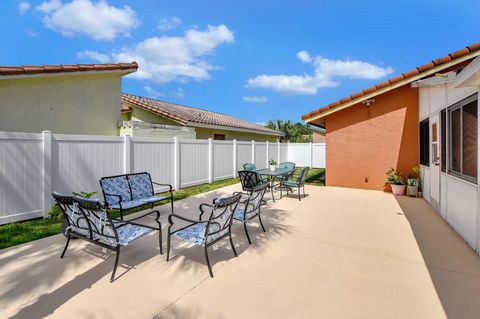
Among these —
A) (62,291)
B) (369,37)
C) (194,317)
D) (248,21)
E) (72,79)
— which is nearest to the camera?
(194,317)

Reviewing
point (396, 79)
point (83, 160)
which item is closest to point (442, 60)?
point (396, 79)

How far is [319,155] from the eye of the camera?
20.8 m

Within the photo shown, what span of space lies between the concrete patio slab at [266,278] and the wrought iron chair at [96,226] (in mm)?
418

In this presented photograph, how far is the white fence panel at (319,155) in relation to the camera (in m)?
20.7

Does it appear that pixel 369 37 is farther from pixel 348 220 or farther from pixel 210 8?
pixel 348 220

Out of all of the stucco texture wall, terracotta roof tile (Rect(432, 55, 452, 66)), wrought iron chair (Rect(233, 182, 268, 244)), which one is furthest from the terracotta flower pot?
the stucco texture wall

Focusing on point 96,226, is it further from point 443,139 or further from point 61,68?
point 443,139

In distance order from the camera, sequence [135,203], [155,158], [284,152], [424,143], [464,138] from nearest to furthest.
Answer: [464,138] → [135,203] → [424,143] → [155,158] → [284,152]

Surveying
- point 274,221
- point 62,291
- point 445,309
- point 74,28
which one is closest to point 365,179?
point 274,221

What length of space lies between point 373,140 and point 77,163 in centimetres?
1063

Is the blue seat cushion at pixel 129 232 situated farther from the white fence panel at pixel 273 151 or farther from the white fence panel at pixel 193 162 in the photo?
the white fence panel at pixel 273 151

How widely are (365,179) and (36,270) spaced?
35.8ft

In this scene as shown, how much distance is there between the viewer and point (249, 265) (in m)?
3.83

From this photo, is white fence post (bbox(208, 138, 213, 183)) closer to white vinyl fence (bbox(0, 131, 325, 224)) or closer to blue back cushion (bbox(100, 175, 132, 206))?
white vinyl fence (bbox(0, 131, 325, 224))
